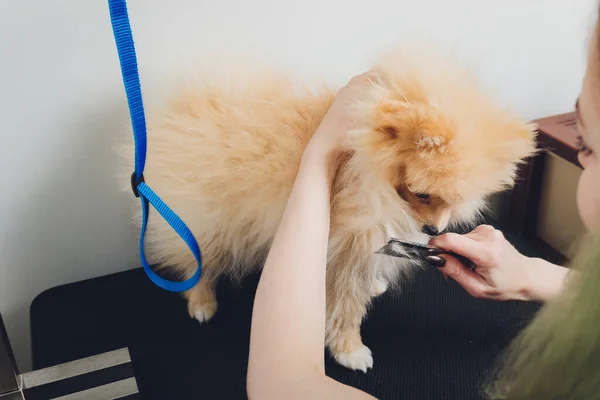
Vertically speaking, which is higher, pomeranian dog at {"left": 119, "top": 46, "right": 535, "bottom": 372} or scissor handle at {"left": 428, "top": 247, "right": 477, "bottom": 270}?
pomeranian dog at {"left": 119, "top": 46, "right": 535, "bottom": 372}

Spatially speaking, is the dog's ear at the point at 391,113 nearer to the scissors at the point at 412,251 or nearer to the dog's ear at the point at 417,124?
the dog's ear at the point at 417,124

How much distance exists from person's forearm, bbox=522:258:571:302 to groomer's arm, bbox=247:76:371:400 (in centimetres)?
33

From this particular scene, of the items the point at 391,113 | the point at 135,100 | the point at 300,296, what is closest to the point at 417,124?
the point at 391,113

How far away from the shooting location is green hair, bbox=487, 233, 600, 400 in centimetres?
40

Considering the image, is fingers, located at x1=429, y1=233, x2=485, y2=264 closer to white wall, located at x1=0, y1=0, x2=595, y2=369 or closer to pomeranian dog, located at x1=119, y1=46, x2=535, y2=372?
pomeranian dog, located at x1=119, y1=46, x2=535, y2=372

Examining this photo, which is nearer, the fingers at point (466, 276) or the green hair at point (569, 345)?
the green hair at point (569, 345)

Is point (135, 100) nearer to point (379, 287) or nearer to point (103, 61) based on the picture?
point (103, 61)

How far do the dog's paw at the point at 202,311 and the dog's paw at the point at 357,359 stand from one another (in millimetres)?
256

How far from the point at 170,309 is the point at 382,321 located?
0.40 meters

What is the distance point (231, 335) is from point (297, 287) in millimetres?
372

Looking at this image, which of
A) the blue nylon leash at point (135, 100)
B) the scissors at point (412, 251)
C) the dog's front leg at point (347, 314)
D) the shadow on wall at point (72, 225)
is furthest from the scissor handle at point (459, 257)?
the shadow on wall at point (72, 225)

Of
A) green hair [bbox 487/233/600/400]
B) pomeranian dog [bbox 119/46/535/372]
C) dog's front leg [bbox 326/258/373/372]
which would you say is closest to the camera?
green hair [bbox 487/233/600/400]

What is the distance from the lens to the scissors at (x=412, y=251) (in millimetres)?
792

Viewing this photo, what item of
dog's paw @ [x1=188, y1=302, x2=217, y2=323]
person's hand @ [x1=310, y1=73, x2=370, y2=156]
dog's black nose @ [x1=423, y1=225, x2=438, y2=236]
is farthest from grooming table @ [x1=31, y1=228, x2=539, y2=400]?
person's hand @ [x1=310, y1=73, x2=370, y2=156]
